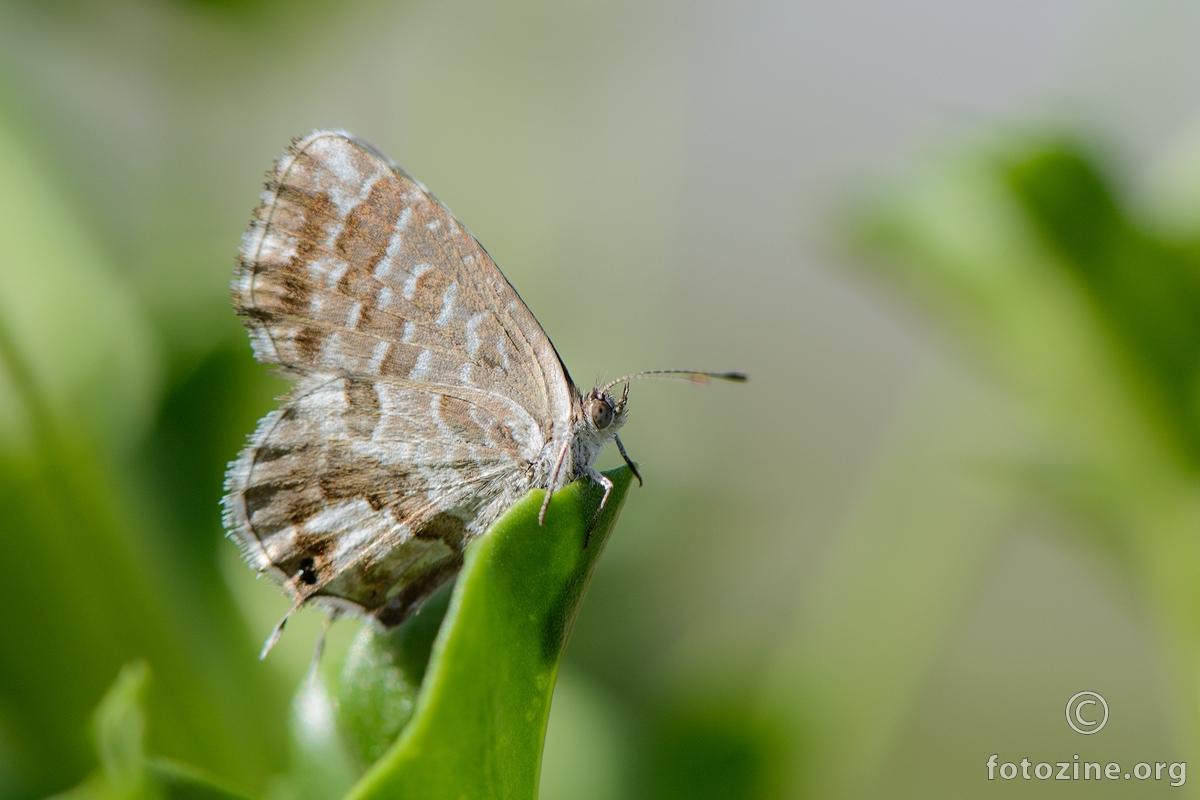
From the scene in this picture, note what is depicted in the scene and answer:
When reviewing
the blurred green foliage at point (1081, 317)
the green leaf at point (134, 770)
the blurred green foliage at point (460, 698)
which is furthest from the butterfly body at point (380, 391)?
the blurred green foliage at point (1081, 317)

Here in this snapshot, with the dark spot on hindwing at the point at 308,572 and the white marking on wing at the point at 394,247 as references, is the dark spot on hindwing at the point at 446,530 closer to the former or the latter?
the dark spot on hindwing at the point at 308,572

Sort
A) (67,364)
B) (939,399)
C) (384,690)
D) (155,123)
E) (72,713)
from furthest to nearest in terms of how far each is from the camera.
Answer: (155,123), (939,399), (67,364), (72,713), (384,690)

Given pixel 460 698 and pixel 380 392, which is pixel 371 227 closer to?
pixel 380 392

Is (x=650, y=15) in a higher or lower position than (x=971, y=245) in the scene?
higher

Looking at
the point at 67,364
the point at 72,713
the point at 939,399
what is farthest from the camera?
the point at 939,399

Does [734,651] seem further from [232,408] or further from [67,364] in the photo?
[67,364]

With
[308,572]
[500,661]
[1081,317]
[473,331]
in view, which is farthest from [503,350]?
[1081,317]

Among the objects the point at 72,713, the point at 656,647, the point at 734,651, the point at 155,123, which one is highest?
the point at 155,123

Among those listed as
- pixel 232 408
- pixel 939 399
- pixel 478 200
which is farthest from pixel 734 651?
pixel 478 200
